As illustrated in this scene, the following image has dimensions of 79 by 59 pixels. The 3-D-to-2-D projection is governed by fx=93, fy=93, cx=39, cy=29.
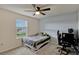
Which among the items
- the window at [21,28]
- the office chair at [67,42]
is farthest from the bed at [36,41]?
the office chair at [67,42]

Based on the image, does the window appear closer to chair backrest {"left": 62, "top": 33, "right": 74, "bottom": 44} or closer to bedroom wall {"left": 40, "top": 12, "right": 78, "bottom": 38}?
bedroom wall {"left": 40, "top": 12, "right": 78, "bottom": 38}

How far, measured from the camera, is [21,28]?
70.6 inches

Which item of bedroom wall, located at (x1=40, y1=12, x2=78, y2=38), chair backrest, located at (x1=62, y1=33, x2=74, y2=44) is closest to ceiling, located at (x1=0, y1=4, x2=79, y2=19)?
bedroom wall, located at (x1=40, y1=12, x2=78, y2=38)

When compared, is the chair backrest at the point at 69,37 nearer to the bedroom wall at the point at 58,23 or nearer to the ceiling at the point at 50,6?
the bedroom wall at the point at 58,23

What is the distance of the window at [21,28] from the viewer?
5.78 ft

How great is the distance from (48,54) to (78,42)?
1.91 ft

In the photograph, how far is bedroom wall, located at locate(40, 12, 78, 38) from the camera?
167 centimetres

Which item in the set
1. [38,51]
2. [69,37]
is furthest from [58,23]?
[38,51]

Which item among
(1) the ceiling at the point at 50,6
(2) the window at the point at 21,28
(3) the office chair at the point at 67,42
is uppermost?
(1) the ceiling at the point at 50,6

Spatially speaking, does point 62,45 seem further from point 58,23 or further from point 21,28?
point 21,28

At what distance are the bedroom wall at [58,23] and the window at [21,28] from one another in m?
0.31

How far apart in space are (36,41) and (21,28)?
0.38m
